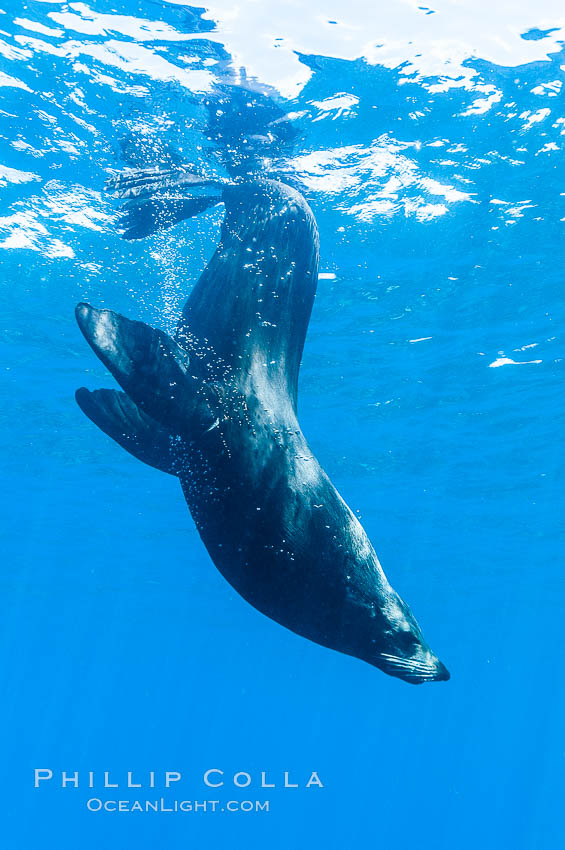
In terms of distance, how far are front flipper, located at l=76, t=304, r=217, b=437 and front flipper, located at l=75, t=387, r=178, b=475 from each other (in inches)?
21.2

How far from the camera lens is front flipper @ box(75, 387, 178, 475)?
10.2 ft

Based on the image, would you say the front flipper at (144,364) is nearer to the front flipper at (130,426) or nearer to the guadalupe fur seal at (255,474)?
the guadalupe fur seal at (255,474)

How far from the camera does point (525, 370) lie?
17.5 m

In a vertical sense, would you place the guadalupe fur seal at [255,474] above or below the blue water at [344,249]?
below

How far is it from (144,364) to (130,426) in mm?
766

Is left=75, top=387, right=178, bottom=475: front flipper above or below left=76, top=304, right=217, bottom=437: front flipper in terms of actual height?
above

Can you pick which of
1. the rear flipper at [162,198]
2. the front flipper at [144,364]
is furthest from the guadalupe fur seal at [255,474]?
the rear flipper at [162,198]

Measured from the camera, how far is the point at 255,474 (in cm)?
270

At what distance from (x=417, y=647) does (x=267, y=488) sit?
90cm

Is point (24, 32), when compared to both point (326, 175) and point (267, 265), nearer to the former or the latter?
point (326, 175)

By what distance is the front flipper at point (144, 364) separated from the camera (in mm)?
2434

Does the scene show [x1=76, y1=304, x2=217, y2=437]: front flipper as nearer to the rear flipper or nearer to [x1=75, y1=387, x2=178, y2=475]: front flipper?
[x1=75, y1=387, x2=178, y2=475]: front flipper

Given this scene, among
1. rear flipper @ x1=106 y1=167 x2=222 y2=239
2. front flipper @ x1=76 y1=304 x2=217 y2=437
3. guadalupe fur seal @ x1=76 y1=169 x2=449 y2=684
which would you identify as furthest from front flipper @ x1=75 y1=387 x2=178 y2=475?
rear flipper @ x1=106 y1=167 x2=222 y2=239

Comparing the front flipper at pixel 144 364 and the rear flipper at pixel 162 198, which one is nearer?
the front flipper at pixel 144 364
